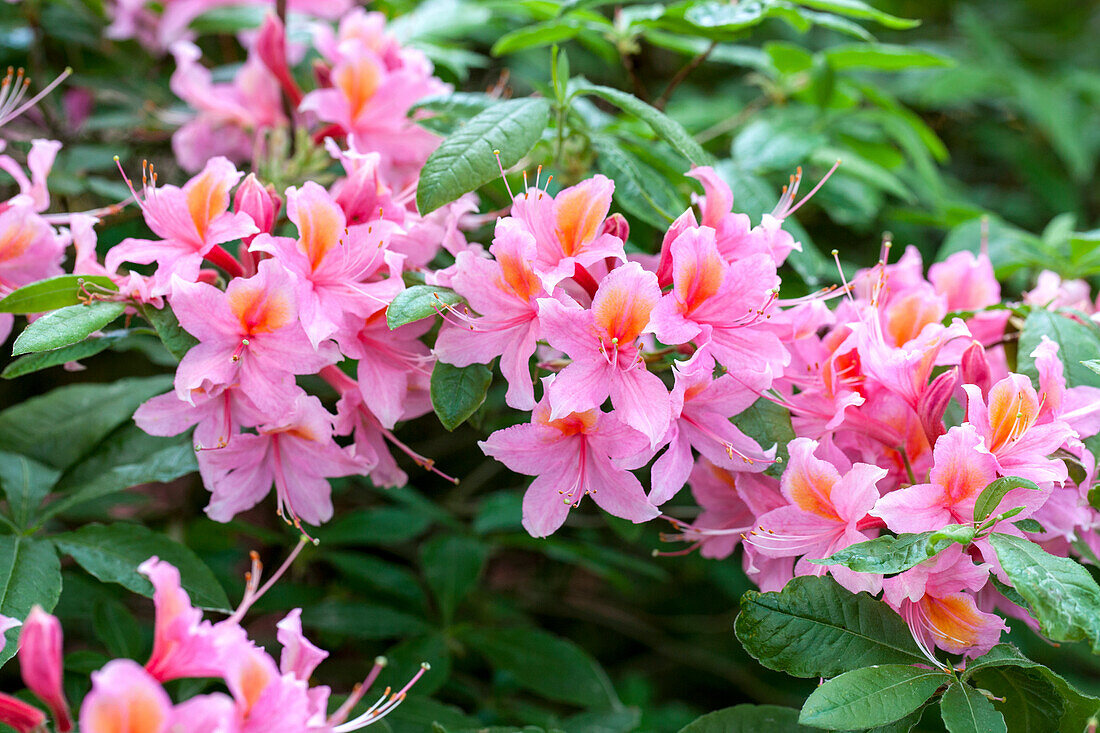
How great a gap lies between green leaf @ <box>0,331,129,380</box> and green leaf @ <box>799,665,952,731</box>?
0.78 m

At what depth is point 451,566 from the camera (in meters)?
1.50

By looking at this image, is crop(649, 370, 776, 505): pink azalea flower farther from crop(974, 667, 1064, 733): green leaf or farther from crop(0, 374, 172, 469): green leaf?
crop(0, 374, 172, 469): green leaf

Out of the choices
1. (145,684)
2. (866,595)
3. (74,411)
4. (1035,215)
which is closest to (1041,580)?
(866,595)

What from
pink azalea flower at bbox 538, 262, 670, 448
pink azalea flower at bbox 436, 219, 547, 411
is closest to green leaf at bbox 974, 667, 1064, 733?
pink azalea flower at bbox 538, 262, 670, 448

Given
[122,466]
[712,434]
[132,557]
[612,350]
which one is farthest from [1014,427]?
[122,466]

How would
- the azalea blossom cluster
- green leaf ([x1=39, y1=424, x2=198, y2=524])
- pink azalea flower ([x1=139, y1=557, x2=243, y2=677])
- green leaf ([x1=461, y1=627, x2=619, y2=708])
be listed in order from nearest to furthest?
1. the azalea blossom cluster
2. pink azalea flower ([x1=139, y1=557, x2=243, y2=677])
3. green leaf ([x1=39, y1=424, x2=198, y2=524])
4. green leaf ([x1=461, y1=627, x2=619, y2=708])

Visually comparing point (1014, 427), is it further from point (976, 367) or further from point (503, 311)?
point (503, 311)

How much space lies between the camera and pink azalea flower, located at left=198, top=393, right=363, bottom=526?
96 cm

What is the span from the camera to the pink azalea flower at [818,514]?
88 centimetres

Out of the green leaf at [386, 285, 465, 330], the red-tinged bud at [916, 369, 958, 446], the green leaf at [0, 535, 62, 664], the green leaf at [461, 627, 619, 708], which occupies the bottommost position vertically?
the green leaf at [461, 627, 619, 708]

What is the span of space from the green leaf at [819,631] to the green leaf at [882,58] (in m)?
0.85

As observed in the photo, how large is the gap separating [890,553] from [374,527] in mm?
916

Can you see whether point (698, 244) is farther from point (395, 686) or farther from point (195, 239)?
point (395, 686)

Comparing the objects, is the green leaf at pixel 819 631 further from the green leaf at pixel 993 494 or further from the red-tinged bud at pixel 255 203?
the red-tinged bud at pixel 255 203
